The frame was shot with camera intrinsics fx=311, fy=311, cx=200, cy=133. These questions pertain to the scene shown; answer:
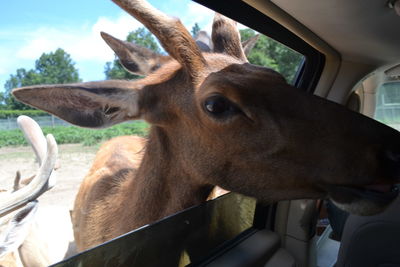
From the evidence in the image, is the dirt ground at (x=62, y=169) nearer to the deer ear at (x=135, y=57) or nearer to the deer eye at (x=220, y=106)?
the deer ear at (x=135, y=57)

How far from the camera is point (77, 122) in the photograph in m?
1.84

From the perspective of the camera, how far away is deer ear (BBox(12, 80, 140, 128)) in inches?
64.2

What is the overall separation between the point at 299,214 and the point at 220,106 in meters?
1.81

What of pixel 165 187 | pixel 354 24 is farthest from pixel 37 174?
pixel 354 24

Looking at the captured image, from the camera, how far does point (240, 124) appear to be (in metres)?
1.72

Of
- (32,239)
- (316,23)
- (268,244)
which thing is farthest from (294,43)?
(32,239)

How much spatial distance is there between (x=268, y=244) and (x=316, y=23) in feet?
6.08

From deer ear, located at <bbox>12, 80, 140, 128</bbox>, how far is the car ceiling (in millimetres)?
1121

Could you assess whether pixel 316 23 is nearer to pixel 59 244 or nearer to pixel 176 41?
pixel 176 41

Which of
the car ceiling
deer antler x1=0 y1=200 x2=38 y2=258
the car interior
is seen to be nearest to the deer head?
the car interior

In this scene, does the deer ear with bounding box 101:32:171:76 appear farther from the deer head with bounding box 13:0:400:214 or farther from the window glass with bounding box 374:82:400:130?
the window glass with bounding box 374:82:400:130

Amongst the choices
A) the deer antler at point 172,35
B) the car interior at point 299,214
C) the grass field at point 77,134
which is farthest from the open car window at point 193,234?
the grass field at point 77,134

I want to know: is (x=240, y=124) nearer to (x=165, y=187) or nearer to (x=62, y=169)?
(x=165, y=187)

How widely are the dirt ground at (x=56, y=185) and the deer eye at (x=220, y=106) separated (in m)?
1.97
